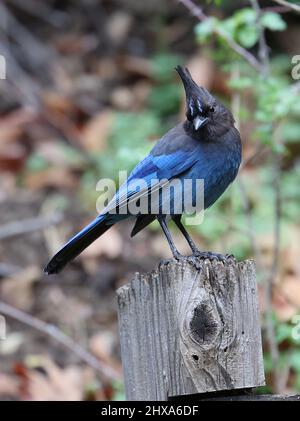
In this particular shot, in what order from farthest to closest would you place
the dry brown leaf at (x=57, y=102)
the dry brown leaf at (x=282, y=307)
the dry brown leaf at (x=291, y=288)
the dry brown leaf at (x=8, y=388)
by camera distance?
the dry brown leaf at (x=57, y=102)
the dry brown leaf at (x=291, y=288)
the dry brown leaf at (x=282, y=307)
the dry brown leaf at (x=8, y=388)

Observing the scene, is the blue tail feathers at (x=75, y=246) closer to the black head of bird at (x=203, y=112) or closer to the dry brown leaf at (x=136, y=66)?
the black head of bird at (x=203, y=112)

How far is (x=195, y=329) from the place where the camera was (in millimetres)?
2744

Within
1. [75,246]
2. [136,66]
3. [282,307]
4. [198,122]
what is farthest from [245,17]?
[136,66]

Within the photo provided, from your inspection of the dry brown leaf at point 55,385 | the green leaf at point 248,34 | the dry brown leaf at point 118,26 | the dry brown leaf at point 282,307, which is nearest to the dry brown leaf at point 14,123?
the dry brown leaf at point 118,26

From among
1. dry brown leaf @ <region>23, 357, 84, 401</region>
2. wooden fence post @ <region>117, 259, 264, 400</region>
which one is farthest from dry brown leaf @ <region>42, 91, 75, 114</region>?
wooden fence post @ <region>117, 259, 264, 400</region>

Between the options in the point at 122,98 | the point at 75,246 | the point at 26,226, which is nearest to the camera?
the point at 75,246

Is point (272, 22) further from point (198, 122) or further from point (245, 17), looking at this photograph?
point (198, 122)

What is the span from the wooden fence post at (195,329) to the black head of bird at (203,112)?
1.13 meters

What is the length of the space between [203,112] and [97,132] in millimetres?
3565

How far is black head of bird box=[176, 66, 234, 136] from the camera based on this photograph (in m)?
3.76

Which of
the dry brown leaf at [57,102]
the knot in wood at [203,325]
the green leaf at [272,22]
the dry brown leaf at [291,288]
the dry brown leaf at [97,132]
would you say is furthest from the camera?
the dry brown leaf at [57,102]

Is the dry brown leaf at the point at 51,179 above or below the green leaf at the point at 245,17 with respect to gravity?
above

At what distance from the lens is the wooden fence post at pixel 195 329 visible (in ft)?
9.03

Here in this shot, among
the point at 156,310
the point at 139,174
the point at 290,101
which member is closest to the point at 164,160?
the point at 139,174
